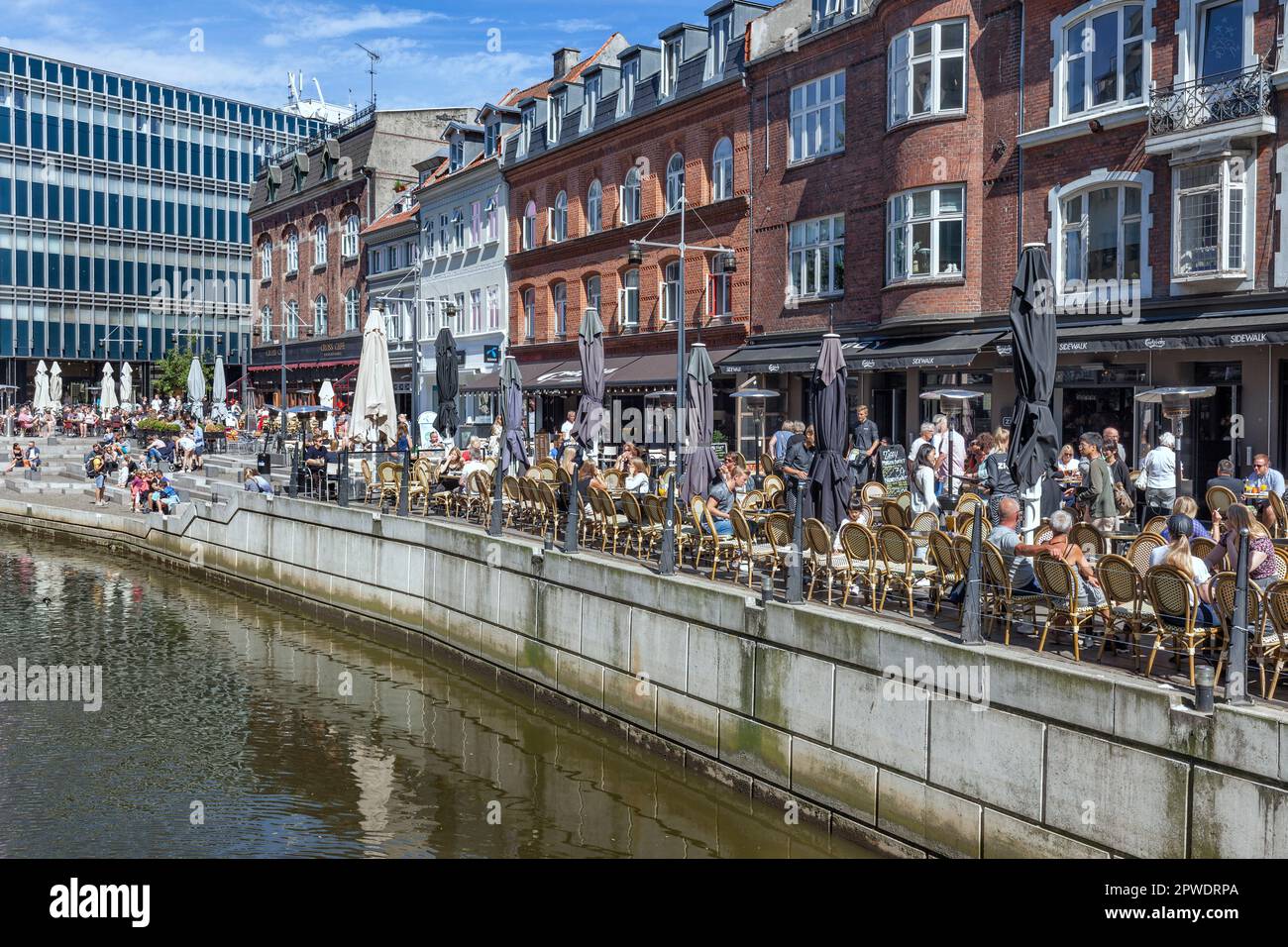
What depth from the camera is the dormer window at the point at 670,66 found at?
3481 centimetres

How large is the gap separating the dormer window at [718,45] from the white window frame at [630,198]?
13.6ft

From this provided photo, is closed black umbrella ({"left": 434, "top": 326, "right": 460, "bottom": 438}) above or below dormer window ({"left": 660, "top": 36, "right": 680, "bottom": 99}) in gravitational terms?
below

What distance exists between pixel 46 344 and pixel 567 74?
4888cm

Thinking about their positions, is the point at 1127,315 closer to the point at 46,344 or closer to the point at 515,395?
the point at 515,395

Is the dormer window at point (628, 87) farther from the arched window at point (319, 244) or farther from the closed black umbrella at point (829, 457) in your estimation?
the arched window at point (319, 244)

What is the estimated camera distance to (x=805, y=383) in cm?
3017

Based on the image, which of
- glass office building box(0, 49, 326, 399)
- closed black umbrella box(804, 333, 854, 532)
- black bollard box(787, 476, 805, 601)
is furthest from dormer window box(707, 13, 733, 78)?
glass office building box(0, 49, 326, 399)

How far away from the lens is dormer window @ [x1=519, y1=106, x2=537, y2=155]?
4262 centimetres

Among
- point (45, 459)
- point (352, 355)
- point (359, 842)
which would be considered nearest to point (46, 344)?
point (352, 355)

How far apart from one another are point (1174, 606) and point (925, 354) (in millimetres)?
16109

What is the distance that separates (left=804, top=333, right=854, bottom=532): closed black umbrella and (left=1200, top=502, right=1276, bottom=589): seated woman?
15.4 ft

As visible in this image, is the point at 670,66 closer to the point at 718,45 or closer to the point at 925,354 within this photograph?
the point at 718,45

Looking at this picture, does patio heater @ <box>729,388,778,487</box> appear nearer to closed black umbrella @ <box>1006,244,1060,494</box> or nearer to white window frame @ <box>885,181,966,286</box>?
white window frame @ <box>885,181,966,286</box>
